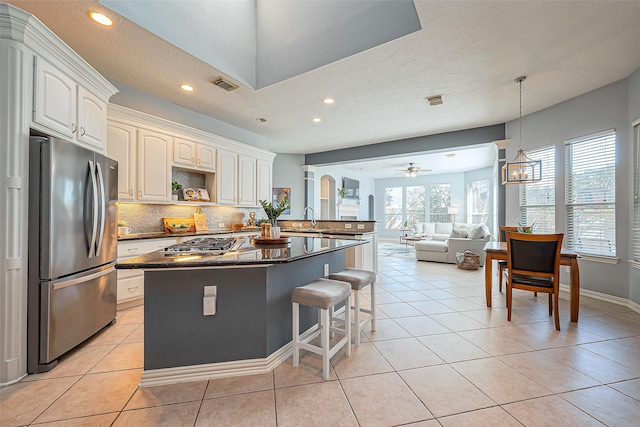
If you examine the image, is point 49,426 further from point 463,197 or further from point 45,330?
point 463,197

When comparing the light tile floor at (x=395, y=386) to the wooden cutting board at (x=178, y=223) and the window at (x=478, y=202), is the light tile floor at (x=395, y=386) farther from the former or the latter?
the window at (x=478, y=202)

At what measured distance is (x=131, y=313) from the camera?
304 cm

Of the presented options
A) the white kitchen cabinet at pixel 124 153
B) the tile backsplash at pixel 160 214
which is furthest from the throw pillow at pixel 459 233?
the white kitchen cabinet at pixel 124 153

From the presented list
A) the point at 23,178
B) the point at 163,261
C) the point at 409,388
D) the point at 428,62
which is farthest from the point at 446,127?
the point at 23,178

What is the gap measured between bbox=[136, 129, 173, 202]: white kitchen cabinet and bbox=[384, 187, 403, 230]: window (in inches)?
363

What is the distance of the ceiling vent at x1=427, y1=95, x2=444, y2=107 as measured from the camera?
3.65 metres

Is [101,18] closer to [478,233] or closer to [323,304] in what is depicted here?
[323,304]

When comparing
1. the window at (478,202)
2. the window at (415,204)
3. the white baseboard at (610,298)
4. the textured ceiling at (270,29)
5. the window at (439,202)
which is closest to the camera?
the textured ceiling at (270,29)

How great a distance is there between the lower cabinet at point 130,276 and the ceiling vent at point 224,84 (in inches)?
81.4

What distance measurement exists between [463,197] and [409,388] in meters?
9.42

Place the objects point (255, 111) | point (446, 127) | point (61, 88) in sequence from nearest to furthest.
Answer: point (61, 88)
point (255, 111)
point (446, 127)

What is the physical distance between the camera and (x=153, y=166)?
3.57 m

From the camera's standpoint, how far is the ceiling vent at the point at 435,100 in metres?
3.65

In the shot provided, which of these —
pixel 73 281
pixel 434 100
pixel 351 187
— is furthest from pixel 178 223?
pixel 351 187
